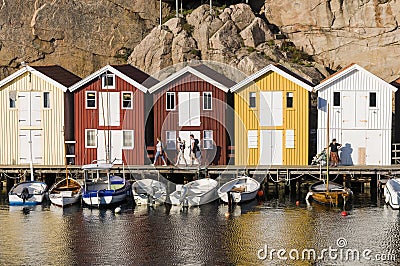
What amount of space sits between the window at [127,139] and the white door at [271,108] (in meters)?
8.76

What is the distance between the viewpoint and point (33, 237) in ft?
136

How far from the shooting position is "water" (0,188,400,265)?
123 feet

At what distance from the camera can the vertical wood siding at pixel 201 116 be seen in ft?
181

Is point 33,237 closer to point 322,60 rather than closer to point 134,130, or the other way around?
point 134,130

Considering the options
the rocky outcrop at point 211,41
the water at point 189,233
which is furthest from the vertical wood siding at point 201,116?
the rocky outcrop at point 211,41

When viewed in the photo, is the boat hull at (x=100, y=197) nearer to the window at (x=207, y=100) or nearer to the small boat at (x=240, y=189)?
the small boat at (x=240, y=189)

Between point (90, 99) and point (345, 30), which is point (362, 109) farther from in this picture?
point (345, 30)

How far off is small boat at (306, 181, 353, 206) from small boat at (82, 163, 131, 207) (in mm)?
11263

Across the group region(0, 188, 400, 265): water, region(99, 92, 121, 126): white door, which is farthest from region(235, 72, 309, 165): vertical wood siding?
region(99, 92, 121, 126): white door

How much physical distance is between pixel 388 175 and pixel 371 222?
29.2 feet

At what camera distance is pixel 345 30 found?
258ft

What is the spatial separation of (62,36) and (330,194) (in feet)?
133

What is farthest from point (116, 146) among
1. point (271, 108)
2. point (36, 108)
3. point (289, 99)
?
point (289, 99)

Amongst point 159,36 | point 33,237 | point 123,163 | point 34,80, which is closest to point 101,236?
point 33,237
